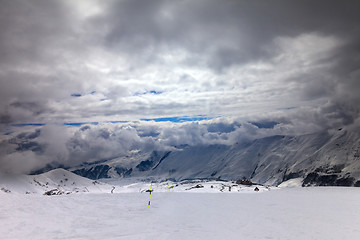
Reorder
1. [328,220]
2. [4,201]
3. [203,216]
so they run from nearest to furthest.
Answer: [328,220] < [4,201] < [203,216]

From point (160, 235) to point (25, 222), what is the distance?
1287 centimetres

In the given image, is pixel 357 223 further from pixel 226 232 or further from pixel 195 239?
pixel 195 239

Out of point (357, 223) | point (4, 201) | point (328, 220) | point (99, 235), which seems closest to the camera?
point (99, 235)

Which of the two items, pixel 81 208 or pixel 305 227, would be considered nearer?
pixel 305 227

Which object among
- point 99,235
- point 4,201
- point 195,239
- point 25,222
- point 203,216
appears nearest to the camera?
point 195,239

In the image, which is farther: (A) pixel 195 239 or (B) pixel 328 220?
(B) pixel 328 220

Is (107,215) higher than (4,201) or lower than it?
lower

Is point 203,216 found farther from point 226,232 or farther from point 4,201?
point 4,201

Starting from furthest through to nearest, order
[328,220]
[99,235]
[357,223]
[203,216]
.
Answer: [203,216]
[328,220]
[357,223]
[99,235]

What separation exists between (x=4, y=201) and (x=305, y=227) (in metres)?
32.6

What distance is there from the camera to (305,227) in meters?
24.1

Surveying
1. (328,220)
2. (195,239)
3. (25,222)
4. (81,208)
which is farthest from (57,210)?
(328,220)

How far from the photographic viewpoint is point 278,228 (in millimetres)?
23828

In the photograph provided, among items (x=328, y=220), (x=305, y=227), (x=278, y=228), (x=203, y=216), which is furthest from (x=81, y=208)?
(x=328, y=220)
